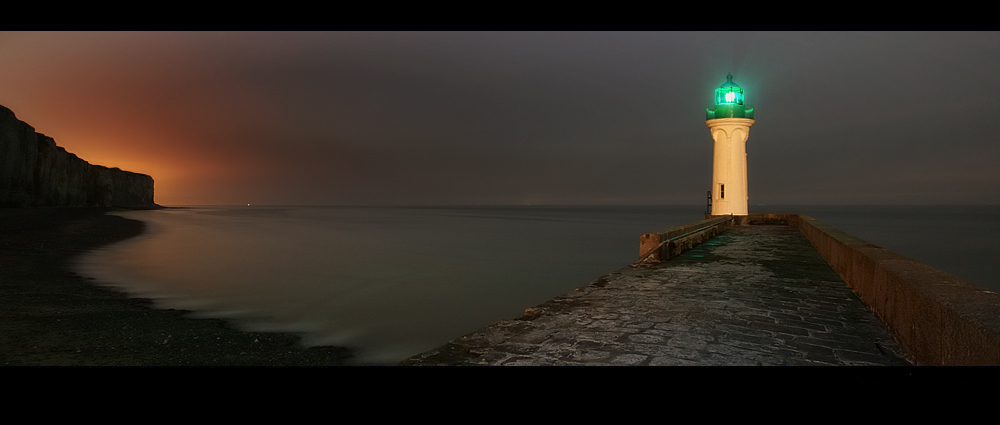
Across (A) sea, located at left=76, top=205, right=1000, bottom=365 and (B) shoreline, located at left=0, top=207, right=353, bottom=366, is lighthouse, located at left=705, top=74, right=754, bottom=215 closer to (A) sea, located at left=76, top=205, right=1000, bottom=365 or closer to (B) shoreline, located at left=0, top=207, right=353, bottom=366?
(A) sea, located at left=76, top=205, right=1000, bottom=365

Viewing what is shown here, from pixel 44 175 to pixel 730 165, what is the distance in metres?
68.8

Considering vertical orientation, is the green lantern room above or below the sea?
above

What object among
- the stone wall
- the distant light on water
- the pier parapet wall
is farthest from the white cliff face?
the stone wall

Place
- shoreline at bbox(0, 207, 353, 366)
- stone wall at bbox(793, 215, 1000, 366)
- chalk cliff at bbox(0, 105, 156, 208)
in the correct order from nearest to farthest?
stone wall at bbox(793, 215, 1000, 366) → shoreline at bbox(0, 207, 353, 366) → chalk cliff at bbox(0, 105, 156, 208)

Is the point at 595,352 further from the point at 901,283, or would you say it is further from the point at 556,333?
the point at 901,283

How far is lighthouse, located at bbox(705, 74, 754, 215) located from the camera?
21.4 m

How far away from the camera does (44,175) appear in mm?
57875

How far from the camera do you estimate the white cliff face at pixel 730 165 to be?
70.5 ft

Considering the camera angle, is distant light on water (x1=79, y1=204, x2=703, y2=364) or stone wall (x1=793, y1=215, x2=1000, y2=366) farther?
distant light on water (x1=79, y1=204, x2=703, y2=364)

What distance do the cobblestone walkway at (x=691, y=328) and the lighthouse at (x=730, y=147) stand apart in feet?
50.4

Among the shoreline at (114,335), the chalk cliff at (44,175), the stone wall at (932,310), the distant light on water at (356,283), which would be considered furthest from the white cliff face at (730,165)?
the chalk cliff at (44,175)
